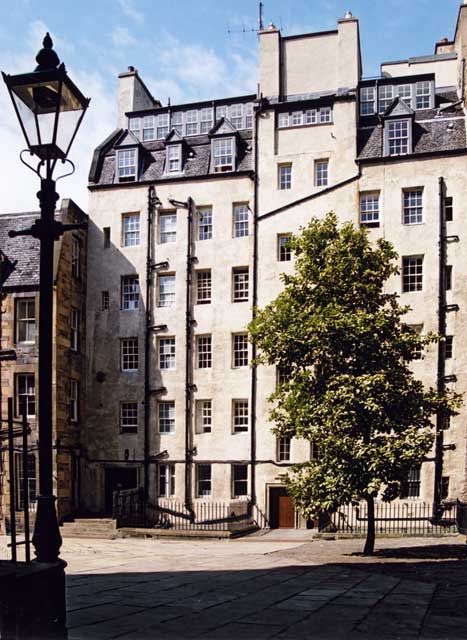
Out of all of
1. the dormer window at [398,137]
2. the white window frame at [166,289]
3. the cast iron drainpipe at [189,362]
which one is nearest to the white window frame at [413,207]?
the dormer window at [398,137]

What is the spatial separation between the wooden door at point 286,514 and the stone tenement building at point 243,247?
7 centimetres

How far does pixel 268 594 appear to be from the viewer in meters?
13.2

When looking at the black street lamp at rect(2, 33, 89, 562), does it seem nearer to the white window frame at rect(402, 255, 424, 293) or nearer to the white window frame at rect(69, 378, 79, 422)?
the white window frame at rect(402, 255, 424, 293)

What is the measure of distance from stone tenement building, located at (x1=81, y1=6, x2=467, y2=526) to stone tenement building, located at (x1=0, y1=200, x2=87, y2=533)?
139 centimetres

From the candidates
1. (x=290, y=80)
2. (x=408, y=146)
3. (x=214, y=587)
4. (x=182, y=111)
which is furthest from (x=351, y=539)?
(x=182, y=111)

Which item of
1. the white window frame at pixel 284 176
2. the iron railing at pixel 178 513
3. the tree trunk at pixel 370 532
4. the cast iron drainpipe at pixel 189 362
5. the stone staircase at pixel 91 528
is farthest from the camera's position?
the white window frame at pixel 284 176

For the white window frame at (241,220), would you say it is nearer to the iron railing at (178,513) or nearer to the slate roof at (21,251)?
the slate roof at (21,251)

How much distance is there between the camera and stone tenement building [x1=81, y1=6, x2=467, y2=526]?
1364 inches

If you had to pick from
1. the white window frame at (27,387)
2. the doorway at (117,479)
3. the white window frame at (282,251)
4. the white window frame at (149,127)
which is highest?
the white window frame at (149,127)

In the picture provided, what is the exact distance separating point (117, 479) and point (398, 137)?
21286 mm

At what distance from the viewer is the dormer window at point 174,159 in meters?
39.5

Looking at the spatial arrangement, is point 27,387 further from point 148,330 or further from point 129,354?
point 148,330

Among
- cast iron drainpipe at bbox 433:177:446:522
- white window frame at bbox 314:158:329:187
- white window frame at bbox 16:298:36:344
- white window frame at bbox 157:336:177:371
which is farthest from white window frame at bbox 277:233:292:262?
white window frame at bbox 16:298:36:344

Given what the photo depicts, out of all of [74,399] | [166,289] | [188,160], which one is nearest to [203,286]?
[166,289]
